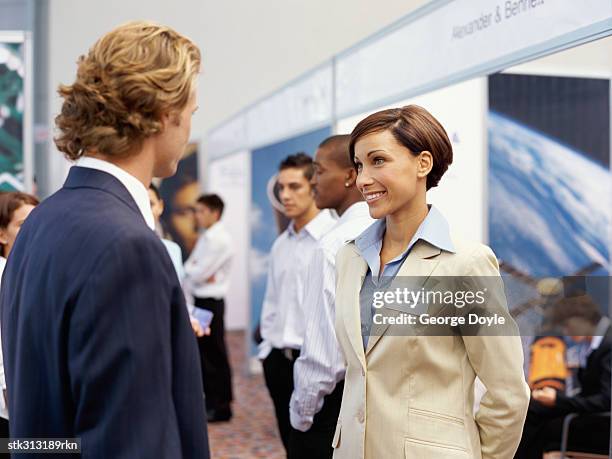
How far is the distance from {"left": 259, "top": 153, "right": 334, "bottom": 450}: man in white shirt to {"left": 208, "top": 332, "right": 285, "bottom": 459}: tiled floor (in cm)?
137

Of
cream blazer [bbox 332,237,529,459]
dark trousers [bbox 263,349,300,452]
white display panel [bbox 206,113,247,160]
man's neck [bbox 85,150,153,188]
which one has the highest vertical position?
white display panel [bbox 206,113,247,160]

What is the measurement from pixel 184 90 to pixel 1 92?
9.55 feet

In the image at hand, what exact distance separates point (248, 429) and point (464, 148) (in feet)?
10.7

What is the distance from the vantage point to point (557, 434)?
3.92 metres

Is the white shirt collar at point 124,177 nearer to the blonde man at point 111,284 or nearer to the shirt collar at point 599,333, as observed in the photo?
the blonde man at point 111,284

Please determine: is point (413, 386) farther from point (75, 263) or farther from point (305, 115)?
point (305, 115)

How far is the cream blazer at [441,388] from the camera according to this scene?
1610 millimetres

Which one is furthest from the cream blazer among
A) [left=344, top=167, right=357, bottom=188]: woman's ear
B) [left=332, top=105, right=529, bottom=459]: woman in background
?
[left=344, top=167, right=357, bottom=188]: woman's ear

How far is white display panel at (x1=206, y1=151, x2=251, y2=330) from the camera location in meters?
9.91

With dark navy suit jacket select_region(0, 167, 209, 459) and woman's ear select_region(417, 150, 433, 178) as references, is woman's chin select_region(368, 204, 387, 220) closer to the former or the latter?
woman's ear select_region(417, 150, 433, 178)

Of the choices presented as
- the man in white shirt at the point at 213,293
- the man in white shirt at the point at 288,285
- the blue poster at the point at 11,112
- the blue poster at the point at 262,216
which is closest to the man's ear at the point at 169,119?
the man in white shirt at the point at 288,285

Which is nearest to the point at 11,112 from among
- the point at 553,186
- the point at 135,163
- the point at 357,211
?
the point at 357,211

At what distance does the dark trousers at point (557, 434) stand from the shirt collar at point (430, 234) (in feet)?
8.03

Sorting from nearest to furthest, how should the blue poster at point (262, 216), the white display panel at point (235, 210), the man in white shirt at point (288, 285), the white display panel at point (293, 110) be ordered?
the man in white shirt at point (288, 285)
the white display panel at point (293, 110)
the blue poster at point (262, 216)
the white display panel at point (235, 210)
